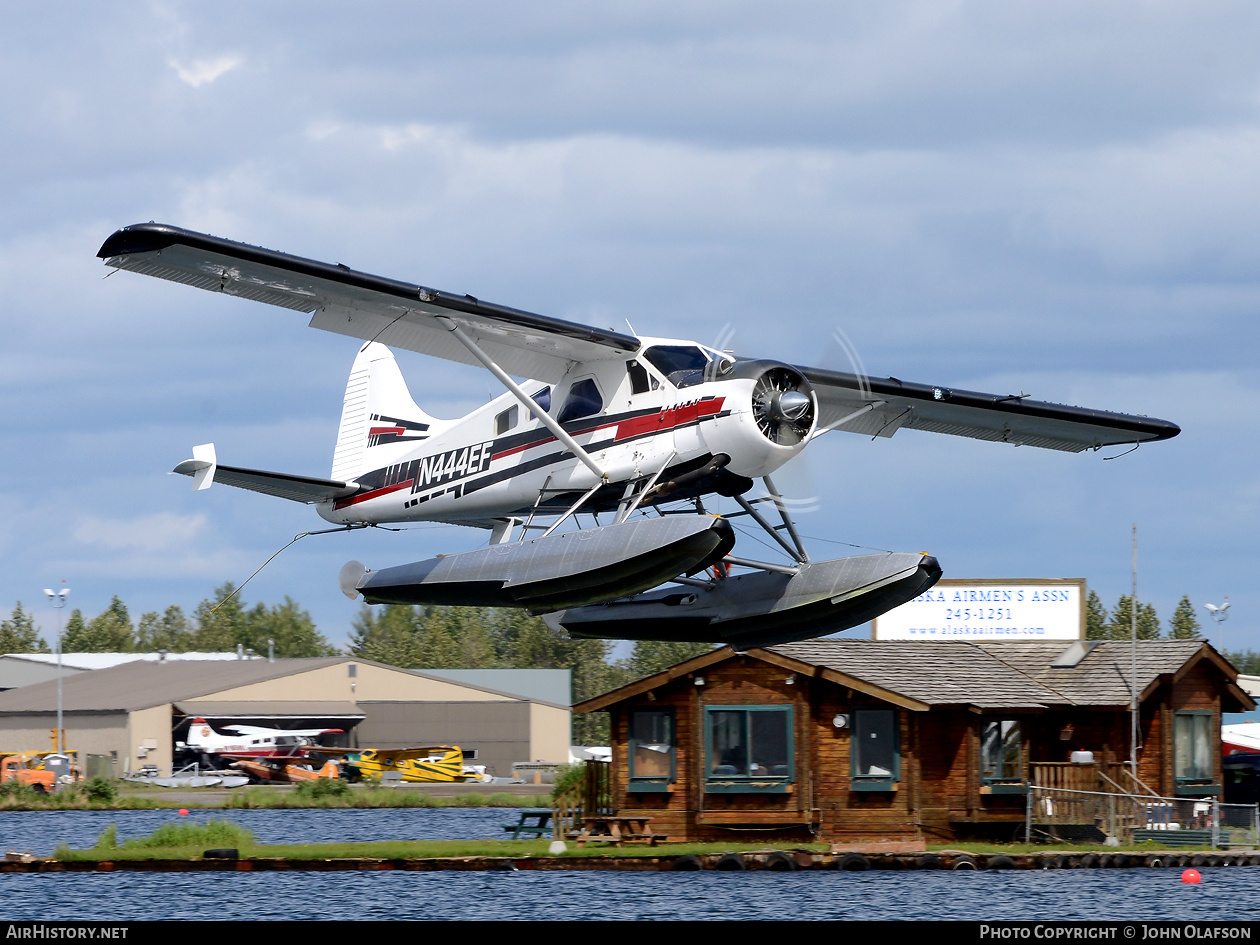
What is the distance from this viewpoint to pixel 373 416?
24.1 m

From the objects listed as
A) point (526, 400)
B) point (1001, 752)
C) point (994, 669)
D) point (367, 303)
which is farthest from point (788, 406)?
point (994, 669)

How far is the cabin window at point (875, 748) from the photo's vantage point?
96.4ft

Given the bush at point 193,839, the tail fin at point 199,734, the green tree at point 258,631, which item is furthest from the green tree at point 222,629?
the bush at point 193,839

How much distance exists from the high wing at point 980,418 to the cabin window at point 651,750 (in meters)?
9.50

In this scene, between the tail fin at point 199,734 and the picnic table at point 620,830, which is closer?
the picnic table at point 620,830

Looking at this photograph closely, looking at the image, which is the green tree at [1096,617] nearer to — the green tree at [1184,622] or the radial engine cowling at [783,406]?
the green tree at [1184,622]

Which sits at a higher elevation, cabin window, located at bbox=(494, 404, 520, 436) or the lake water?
cabin window, located at bbox=(494, 404, 520, 436)

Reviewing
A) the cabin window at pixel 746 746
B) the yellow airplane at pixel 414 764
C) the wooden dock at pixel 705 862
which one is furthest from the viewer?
the yellow airplane at pixel 414 764

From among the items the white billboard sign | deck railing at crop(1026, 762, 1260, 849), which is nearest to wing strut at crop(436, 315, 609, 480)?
deck railing at crop(1026, 762, 1260, 849)

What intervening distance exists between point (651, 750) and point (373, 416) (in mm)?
9894

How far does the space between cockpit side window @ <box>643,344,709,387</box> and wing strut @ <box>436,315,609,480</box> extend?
133 centimetres

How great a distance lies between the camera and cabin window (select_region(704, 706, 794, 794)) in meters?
29.6

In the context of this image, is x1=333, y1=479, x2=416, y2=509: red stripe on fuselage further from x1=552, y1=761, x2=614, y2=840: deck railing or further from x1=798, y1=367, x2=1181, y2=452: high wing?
x1=552, y1=761, x2=614, y2=840: deck railing

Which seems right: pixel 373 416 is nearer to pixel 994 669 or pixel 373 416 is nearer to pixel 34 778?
pixel 994 669
